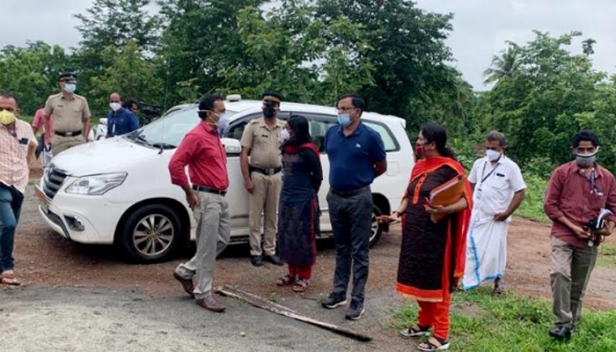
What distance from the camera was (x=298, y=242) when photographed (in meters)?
6.05

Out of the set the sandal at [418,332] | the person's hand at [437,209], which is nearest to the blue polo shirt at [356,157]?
the person's hand at [437,209]

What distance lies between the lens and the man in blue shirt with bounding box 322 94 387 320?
5.30 m

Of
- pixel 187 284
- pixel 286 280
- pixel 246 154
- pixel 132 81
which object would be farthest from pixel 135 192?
pixel 132 81

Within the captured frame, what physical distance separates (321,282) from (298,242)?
718 mm

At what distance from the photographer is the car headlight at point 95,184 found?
20.1 feet

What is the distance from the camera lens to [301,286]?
20.3ft

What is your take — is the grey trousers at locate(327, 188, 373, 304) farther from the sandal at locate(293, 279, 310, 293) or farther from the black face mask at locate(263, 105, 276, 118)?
the black face mask at locate(263, 105, 276, 118)

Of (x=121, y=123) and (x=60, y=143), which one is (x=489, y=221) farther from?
(x=121, y=123)

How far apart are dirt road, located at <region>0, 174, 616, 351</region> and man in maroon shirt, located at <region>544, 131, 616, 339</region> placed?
4.60 ft

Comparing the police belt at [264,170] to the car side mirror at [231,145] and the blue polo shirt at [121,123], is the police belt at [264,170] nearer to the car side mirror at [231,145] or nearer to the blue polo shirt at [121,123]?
the car side mirror at [231,145]


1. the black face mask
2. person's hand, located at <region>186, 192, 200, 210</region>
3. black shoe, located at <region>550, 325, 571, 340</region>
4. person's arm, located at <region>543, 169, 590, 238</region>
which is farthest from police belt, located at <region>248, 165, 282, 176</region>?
black shoe, located at <region>550, 325, 571, 340</region>

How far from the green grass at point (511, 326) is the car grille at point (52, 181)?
Answer: 3.63 m

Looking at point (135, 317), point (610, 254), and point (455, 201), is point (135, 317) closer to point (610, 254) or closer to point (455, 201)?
point (455, 201)

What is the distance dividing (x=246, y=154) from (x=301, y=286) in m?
1.53
